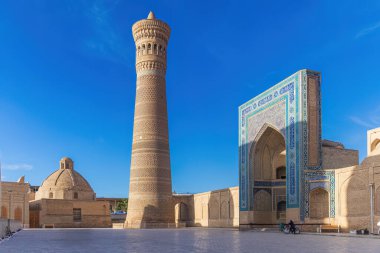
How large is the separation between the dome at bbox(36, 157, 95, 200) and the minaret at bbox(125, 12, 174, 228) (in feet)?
37.8

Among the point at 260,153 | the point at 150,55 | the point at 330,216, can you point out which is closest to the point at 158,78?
the point at 150,55

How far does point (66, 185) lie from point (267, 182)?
19.7m

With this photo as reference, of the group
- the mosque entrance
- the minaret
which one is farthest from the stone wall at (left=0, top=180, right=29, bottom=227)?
the mosque entrance

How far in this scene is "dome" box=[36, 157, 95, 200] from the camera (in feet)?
126

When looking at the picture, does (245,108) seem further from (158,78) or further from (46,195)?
(46,195)

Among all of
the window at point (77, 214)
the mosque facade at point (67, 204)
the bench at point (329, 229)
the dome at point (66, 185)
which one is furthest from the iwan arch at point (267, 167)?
the dome at point (66, 185)

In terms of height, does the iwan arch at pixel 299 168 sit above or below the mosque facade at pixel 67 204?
above

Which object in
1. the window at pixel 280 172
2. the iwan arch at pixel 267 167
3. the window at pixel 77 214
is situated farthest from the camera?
the window at pixel 77 214

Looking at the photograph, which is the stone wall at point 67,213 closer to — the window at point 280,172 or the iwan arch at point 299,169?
the iwan arch at point 299,169

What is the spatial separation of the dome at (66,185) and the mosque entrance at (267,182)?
62.5ft

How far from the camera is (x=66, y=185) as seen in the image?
38.7m

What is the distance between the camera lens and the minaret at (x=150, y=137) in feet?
90.9

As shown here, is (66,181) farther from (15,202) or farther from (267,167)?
(267,167)

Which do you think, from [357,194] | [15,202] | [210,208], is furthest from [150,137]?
[357,194]
